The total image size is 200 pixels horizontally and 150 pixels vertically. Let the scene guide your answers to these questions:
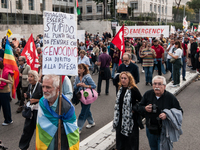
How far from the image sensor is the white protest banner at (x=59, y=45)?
3994 millimetres

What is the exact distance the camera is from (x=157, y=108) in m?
4.12

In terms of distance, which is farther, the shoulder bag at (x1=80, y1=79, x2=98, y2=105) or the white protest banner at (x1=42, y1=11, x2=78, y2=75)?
the shoulder bag at (x1=80, y1=79, x2=98, y2=105)

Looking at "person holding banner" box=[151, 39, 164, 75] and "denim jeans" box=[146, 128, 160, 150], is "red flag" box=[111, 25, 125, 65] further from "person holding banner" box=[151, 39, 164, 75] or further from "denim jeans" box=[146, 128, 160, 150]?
"denim jeans" box=[146, 128, 160, 150]

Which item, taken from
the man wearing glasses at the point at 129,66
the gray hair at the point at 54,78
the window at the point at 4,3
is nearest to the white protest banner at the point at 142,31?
the man wearing glasses at the point at 129,66

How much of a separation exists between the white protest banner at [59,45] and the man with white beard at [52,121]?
35 centimetres

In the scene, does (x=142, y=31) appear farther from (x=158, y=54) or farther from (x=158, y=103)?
(x=158, y=103)

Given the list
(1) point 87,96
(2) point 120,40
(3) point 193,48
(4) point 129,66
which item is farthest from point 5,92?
(3) point 193,48

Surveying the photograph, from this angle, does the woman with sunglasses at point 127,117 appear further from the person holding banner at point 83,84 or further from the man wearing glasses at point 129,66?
the man wearing glasses at point 129,66

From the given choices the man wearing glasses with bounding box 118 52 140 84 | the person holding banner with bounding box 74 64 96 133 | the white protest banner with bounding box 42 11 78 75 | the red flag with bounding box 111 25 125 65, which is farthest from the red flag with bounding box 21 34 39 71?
the white protest banner with bounding box 42 11 78 75

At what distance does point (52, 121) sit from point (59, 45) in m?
1.20

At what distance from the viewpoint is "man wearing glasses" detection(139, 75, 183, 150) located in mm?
4074

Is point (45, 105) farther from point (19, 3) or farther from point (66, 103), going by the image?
point (19, 3)

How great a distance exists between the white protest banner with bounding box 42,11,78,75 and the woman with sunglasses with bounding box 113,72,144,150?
1.13 meters

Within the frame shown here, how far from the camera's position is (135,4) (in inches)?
2596
